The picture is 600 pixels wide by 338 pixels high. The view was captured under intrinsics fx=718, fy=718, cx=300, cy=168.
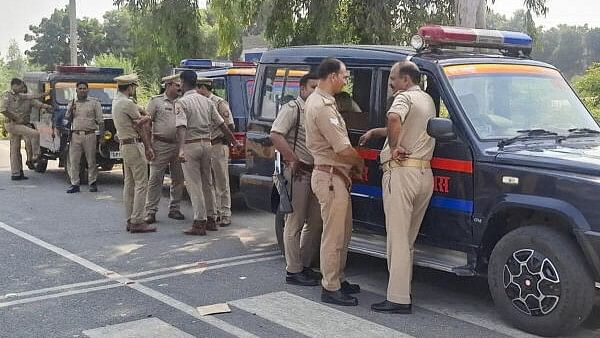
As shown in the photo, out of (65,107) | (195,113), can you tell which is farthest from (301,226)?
(65,107)

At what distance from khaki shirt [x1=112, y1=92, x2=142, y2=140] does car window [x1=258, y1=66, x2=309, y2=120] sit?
6.16 ft

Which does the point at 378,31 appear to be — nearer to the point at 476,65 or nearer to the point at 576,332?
the point at 476,65

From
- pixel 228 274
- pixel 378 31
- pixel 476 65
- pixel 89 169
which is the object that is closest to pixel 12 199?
pixel 89 169

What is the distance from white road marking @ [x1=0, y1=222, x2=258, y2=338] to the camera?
5.09m

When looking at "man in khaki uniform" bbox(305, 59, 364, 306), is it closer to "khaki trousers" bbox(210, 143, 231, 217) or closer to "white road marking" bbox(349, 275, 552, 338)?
"white road marking" bbox(349, 275, 552, 338)

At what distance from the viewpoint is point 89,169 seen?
11.7 meters

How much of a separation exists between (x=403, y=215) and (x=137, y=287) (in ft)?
7.93

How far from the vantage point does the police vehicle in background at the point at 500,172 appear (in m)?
4.67

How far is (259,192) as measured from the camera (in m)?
7.09

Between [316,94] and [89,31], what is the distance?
196 feet

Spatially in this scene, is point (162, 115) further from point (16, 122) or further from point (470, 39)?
point (16, 122)

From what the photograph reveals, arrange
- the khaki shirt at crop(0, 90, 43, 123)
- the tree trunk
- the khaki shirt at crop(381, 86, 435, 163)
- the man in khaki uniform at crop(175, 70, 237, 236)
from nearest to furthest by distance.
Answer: the khaki shirt at crop(381, 86, 435, 163)
the man in khaki uniform at crop(175, 70, 237, 236)
the tree trunk
the khaki shirt at crop(0, 90, 43, 123)

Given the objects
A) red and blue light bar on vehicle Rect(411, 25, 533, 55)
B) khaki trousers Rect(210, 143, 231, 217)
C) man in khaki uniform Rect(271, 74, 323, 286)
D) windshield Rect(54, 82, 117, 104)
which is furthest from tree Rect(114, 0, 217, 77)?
red and blue light bar on vehicle Rect(411, 25, 533, 55)

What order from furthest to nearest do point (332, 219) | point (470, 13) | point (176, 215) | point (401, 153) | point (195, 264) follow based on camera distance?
point (470, 13) < point (176, 215) < point (195, 264) < point (332, 219) < point (401, 153)
